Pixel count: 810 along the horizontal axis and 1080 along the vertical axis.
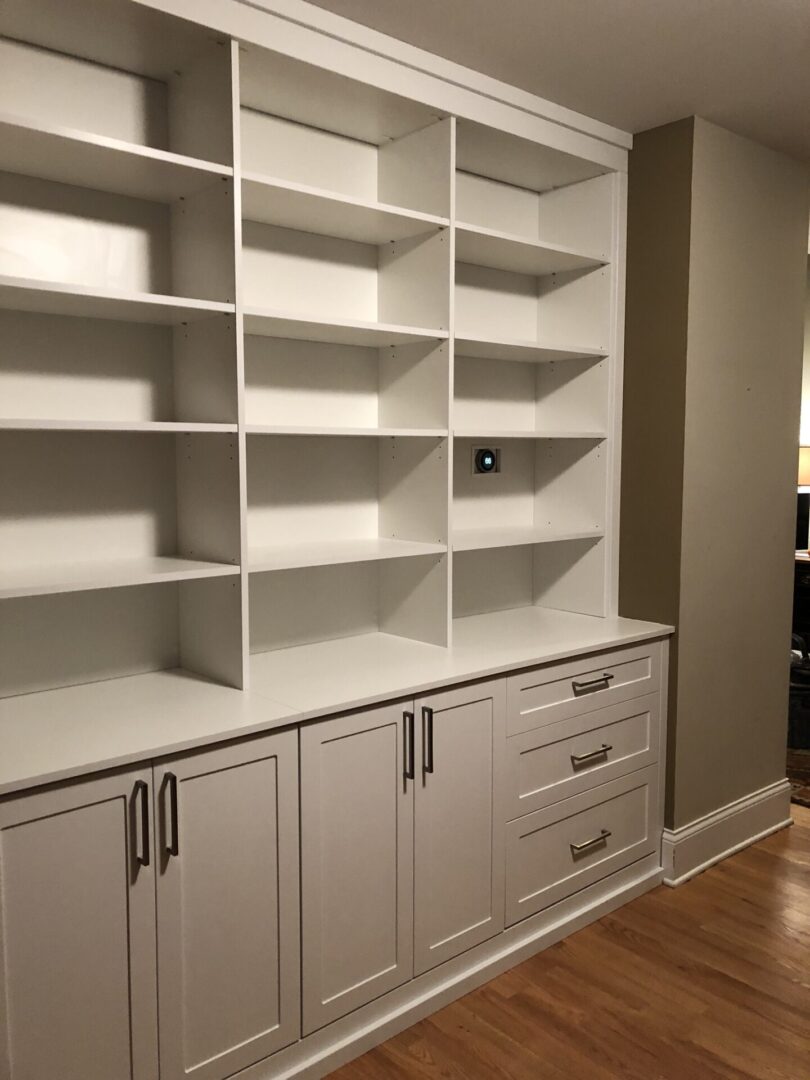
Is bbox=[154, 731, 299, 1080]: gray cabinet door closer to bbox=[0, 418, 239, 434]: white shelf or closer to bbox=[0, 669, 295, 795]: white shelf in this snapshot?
bbox=[0, 669, 295, 795]: white shelf

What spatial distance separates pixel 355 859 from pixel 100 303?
1.40 metres

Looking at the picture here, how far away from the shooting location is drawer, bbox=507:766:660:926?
2.54m

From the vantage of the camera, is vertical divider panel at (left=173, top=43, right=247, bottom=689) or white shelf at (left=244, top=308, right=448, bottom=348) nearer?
vertical divider panel at (left=173, top=43, right=247, bottom=689)

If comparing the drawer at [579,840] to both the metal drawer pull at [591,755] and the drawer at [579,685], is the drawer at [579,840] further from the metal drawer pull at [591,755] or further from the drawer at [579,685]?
the drawer at [579,685]

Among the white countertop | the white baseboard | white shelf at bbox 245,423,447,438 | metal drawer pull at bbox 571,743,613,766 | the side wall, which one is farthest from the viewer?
the white baseboard

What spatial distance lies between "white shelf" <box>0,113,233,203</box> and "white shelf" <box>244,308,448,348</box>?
0.33 metres

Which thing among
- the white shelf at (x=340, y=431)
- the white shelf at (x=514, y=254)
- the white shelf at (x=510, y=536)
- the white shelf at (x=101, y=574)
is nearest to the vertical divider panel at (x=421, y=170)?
the white shelf at (x=514, y=254)

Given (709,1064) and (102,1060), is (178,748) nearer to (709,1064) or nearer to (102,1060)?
(102,1060)

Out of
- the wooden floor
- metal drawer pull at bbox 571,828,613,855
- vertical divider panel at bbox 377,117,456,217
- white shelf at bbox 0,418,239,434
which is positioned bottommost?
the wooden floor

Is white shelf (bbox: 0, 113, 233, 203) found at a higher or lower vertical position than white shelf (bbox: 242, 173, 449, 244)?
lower

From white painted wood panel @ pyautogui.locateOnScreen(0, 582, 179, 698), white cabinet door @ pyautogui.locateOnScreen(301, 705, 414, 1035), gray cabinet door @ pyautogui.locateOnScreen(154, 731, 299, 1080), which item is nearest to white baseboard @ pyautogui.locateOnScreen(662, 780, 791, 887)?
white cabinet door @ pyautogui.locateOnScreen(301, 705, 414, 1035)

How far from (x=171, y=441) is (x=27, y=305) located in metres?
0.50

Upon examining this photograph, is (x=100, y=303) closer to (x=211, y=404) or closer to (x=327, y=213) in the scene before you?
(x=211, y=404)

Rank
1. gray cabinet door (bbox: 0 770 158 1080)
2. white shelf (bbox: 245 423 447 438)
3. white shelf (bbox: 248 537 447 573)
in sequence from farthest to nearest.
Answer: white shelf (bbox: 248 537 447 573) < white shelf (bbox: 245 423 447 438) < gray cabinet door (bbox: 0 770 158 1080)
